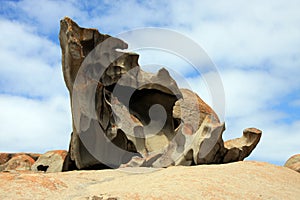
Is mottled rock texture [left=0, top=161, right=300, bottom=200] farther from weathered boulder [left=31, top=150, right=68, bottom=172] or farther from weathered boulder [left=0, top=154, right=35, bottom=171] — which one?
weathered boulder [left=0, top=154, right=35, bottom=171]

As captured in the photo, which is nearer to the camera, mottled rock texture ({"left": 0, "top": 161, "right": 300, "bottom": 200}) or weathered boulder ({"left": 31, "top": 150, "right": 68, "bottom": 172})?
mottled rock texture ({"left": 0, "top": 161, "right": 300, "bottom": 200})

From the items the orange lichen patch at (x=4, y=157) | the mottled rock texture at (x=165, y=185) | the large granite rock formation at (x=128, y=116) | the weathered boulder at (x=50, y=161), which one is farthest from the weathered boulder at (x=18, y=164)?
the mottled rock texture at (x=165, y=185)

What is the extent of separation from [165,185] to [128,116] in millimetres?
6030

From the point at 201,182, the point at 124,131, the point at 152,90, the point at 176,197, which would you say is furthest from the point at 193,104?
the point at 176,197

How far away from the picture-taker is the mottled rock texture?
656 cm

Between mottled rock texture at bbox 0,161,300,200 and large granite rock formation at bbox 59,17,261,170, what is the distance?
213 centimetres

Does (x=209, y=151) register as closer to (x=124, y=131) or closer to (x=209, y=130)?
(x=209, y=130)

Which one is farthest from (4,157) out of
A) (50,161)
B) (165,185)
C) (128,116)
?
(165,185)

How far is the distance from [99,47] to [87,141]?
10.6 ft

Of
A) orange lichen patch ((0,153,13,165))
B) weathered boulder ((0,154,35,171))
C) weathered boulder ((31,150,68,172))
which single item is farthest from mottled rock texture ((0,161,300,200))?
orange lichen patch ((0,153,13,165))

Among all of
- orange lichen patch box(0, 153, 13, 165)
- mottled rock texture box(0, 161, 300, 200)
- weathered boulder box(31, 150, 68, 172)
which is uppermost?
orange lichen patch box(0, 153, 13, 165)

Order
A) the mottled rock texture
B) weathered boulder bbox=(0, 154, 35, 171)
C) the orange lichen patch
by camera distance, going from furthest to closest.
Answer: the orange lichen patch < weathered boulder bbox=(0, 154, 35, 171) < the mottled rock texture

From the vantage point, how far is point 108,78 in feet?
44.0

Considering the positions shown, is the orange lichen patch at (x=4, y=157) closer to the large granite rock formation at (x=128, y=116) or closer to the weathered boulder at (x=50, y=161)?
the weathered boulder at (x=50, y=161)
